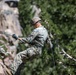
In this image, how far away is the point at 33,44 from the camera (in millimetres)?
13547

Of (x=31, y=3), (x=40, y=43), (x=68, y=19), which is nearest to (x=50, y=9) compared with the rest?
(x=68, y=19)

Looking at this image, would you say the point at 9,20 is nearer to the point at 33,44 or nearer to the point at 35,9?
the point at 35,9

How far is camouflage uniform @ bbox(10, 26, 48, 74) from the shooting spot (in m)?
13.2

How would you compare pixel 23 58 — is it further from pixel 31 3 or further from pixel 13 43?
pixel 31 3

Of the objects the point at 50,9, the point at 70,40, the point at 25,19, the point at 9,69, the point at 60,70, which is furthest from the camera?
the point at 25,19

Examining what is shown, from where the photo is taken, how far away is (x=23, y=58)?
1345cm

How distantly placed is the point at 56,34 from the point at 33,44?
16.6 ft

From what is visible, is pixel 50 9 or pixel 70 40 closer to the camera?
pixel 70 40

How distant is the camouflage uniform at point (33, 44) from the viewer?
520 inches

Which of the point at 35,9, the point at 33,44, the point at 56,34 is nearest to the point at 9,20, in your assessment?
the point at 35,9

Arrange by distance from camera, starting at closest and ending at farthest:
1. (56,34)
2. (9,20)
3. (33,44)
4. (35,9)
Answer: (33,44)
(56,34)
(9,20)
(35,9)

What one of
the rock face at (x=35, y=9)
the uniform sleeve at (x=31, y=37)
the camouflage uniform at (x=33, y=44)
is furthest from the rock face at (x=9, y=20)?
the uniform sleeve at (x=31, y=37)

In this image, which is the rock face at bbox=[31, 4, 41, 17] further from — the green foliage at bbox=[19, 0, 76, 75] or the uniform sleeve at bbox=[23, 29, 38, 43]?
the uniform sleeve at bbox=[23, 29, 38, 43]

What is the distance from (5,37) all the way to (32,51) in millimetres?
7265
